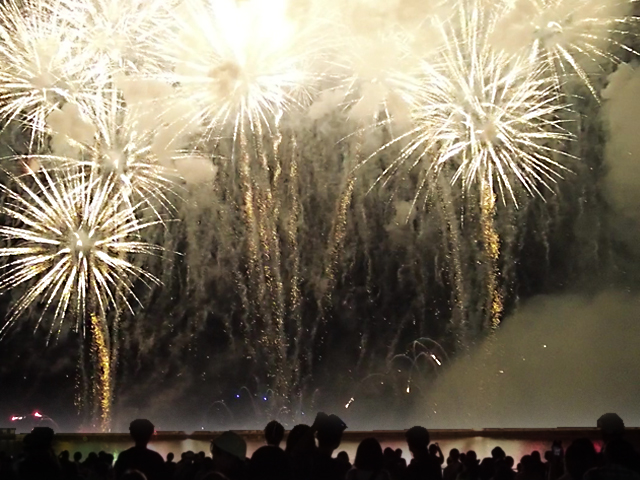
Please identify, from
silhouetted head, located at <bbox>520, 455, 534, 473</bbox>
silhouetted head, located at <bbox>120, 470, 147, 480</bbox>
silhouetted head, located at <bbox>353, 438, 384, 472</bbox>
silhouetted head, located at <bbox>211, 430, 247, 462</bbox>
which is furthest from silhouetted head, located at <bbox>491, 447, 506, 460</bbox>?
silhouetted head, located at <bbox>120, 470, 147, 480</bbox>

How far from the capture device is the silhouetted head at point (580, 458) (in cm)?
514

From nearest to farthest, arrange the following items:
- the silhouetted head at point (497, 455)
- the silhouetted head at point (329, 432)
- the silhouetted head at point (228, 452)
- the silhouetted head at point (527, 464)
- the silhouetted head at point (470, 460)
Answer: the silhouetted head at point (228, 452) < the silhouetted head at point (329, 432) < the silhouetted head at point (527, 464) < the silhouetted head at point (470, 460) < the silhouetted head at point (497, 455)

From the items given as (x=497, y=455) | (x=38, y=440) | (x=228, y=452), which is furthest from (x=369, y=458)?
(x=497, y=455)

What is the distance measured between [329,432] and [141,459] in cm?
136

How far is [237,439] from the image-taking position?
182 inches

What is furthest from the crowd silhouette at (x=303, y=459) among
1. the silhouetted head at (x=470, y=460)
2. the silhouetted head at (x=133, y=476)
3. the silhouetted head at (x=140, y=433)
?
the silhouetted head at (x=470, y=460)

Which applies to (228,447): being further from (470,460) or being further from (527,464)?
(470,460)

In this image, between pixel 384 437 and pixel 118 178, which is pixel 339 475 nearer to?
pixel 118 178

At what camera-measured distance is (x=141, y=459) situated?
16.6ft

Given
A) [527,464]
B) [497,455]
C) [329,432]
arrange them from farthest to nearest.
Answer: [497,455]
[527,464]
[329,432]

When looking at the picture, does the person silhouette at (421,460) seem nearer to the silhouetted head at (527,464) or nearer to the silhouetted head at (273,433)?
the silhouetted head at (273,433)

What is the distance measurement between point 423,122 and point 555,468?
15135 mm

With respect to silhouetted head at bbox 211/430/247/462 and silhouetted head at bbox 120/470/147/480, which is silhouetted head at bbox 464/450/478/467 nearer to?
silhouetted head at bbox 211/430/247/462

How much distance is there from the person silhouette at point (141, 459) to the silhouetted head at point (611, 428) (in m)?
3.20
